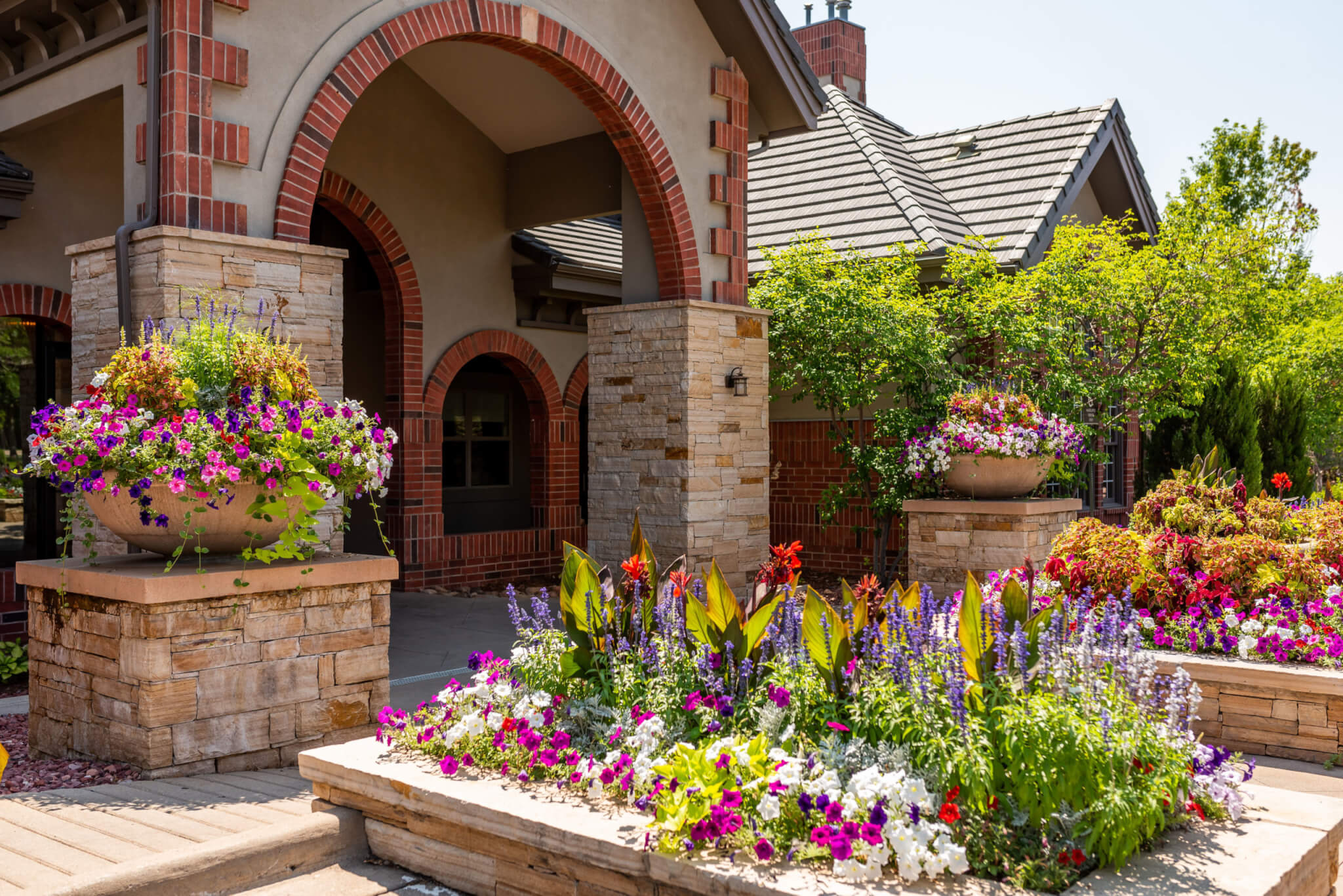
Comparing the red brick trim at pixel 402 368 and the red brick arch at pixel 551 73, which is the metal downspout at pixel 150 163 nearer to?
the red brick arch at pixel 551 73

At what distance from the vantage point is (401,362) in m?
10.9

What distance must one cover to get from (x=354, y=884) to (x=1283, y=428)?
1630 centimetres

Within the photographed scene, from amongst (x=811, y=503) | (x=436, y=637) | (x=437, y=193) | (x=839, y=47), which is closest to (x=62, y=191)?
(x=437, y=193)

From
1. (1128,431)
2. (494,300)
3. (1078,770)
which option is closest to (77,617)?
(1078,770)

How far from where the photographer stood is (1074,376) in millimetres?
10734

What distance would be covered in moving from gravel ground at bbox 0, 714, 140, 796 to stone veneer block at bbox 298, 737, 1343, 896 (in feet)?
3.89

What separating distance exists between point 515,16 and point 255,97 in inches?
88.8

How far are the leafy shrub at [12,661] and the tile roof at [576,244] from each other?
6345mm

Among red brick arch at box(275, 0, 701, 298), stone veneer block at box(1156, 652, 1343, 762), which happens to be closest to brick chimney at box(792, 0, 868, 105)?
red brick arch at box(275, 0, 701, 298)

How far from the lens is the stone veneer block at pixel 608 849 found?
2.87 meters

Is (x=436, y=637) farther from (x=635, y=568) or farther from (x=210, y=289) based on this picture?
(x=635, y=568)

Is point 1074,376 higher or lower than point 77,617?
higher

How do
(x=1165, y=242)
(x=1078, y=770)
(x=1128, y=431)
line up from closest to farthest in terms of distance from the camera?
(x=1078, y=770)
(x=1165, y=242)
(x=1128, y=431)

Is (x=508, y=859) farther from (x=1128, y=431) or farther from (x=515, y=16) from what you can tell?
(x=1128, y=431)
